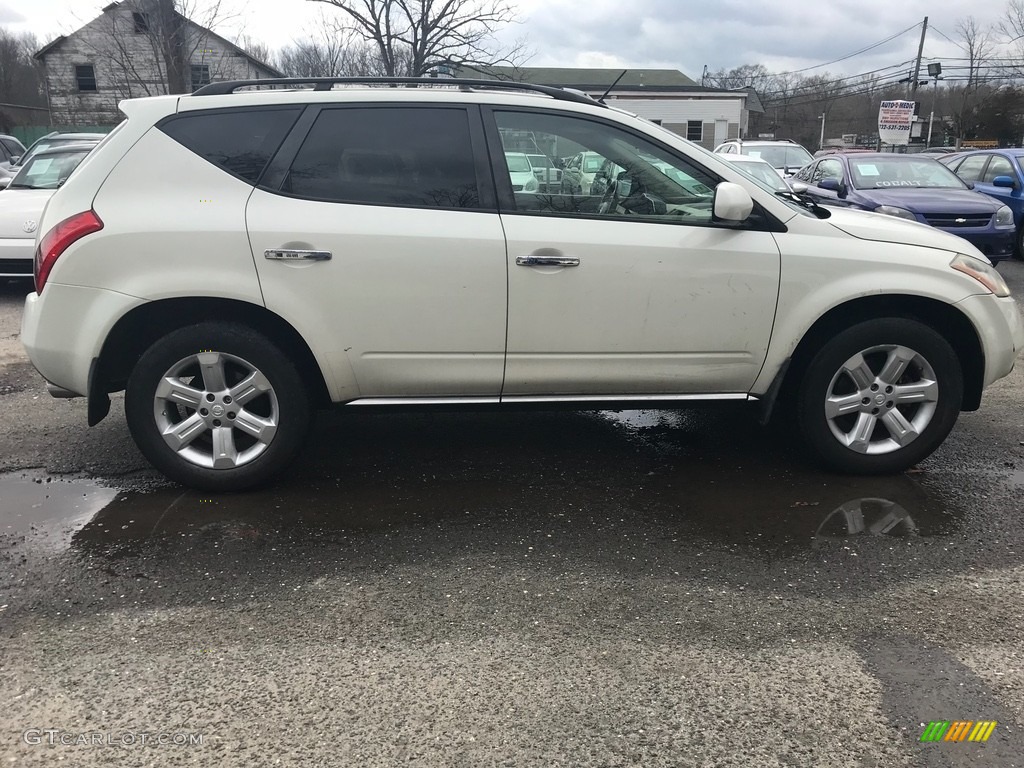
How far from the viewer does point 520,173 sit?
12.3ft

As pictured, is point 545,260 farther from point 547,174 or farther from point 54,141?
point 54,141

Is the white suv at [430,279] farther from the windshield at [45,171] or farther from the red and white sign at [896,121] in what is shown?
the red and white sign at [896,121]

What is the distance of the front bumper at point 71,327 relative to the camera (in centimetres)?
356

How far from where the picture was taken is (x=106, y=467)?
4.28 m

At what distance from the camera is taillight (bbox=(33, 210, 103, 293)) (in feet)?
11.6

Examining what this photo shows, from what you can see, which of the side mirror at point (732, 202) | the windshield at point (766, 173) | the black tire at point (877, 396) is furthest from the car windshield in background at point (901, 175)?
the side mirror at point (732, 202)

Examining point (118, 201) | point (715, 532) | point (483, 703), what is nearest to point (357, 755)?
point (483, 703)

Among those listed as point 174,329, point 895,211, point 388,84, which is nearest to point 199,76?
point 895,211

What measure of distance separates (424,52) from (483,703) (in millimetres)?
19691

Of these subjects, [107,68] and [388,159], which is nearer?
[388,159]

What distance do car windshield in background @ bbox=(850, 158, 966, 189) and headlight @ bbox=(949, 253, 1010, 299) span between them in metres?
6.92

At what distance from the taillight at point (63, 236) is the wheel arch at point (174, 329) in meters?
0.38

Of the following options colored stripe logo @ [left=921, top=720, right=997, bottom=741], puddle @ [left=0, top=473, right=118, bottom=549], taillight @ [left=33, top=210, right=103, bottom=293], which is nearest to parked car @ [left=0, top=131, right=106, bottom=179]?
puddle @ [left=0, top=473, right=118, bottom=549]

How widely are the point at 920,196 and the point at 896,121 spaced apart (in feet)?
67.2
